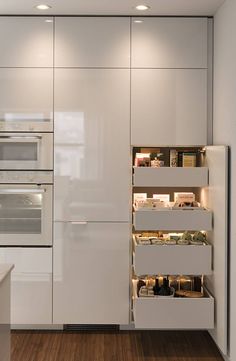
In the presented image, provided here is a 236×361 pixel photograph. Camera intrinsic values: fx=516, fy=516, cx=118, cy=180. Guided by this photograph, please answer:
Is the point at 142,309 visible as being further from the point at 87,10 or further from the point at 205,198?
the point at 87,10

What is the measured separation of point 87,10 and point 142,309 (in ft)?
7.23

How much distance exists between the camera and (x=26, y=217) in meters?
4.00

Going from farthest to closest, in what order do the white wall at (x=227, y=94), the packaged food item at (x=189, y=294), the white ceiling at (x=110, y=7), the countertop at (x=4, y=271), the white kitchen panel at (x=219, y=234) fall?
the packaged food item at (x=189, y=294), the white ceiling at (x=110, y=7), the white kitchen panel at (x=219, y=234), the white wall at (x=227, y=94), the countertop at (x=4, y=271)

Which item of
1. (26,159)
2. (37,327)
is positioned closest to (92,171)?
(26,159)

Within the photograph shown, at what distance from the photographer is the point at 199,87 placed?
12.9 feet

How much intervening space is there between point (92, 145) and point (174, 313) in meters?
1.38

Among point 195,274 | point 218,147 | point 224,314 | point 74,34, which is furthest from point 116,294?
point 74,34

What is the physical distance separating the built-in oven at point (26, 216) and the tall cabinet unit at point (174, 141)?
2.25 feet

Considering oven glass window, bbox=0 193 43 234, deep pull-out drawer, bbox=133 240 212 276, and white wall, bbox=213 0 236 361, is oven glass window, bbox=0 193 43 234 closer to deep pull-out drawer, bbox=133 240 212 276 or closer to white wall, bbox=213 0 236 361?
deep pull-out drawer, bbox=133 240 212 276

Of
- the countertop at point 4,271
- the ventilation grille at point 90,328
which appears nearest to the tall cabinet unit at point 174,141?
the ventilation grille at point 90,328

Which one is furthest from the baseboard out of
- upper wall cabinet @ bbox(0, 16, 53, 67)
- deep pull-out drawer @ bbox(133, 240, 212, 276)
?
upper wall cabinet @ bbox(0, 16, 53, 67)

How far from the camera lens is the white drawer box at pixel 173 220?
3.75 m

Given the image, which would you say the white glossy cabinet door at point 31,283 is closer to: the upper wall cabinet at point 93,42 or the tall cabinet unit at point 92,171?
the tall cabinet unit at point 92,171

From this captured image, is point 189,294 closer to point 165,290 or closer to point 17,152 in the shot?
point 165,290
